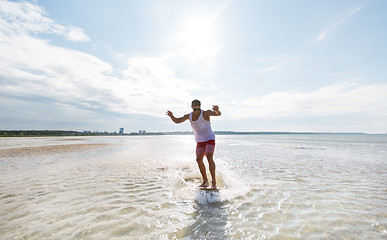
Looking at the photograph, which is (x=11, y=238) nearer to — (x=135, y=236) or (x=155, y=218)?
(x=135, y=236)

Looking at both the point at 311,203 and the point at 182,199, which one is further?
the point at 182,199

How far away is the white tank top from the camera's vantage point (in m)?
6.03

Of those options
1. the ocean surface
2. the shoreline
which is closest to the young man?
the ocean surface

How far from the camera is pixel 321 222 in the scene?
3.52 metres

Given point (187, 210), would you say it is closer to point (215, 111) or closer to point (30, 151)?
point (215, 111)

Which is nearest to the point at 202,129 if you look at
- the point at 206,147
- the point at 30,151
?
the point at 206,147

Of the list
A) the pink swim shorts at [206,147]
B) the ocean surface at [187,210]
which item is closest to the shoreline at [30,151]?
the ocean surface at [187,210]

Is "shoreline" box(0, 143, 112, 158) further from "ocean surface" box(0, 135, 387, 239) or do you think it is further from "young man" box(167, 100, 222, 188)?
"young man" box(167, 100, 222, 188)

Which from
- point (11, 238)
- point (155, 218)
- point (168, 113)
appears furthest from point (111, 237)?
point (168, 113)

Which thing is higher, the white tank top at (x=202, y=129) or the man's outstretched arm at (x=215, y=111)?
the man's outstretched arm at (x=215, y=111)

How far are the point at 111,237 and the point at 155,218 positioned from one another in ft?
2.93

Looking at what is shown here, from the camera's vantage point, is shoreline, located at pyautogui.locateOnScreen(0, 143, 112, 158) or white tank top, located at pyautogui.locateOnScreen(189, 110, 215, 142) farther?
shoreline, located at pyautogui.locateOnScreen(0, 143, 112, 158)

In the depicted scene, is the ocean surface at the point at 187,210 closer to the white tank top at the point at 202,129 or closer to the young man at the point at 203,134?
the young man at the point at 203,134

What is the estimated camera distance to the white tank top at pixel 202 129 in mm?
6032
